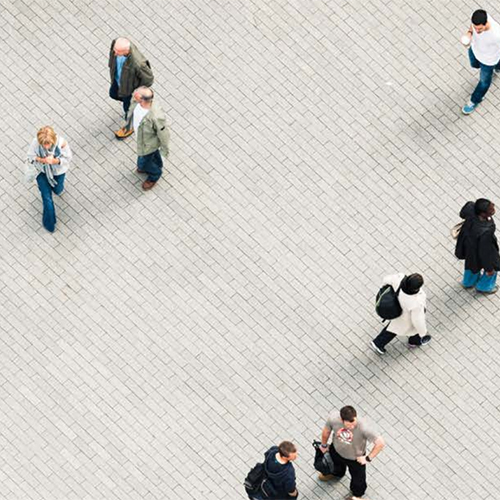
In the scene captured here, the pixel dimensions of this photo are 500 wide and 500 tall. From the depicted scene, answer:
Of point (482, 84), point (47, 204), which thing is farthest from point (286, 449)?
point (482, 84)

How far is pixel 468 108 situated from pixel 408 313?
325cm

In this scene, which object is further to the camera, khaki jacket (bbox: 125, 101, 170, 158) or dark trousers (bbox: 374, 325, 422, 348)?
dark trousers (bbox: 374, 325, 422, 348)

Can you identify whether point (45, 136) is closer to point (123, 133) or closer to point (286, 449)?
point (123, 133)

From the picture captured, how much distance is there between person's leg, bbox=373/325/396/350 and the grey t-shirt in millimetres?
1716

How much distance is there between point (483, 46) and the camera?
20.8m

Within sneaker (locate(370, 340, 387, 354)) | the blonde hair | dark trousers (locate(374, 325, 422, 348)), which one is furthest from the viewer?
sneaker (locate(370, 340, 387, 354))

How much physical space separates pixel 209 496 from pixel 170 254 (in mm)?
3043

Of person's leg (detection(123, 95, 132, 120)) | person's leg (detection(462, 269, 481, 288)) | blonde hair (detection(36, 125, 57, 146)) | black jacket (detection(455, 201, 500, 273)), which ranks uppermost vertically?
person's leg (detection(123, 95, 132, 120))

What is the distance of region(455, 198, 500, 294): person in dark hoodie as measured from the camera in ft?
64.6

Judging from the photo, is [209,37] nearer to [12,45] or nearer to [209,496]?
[12,45]

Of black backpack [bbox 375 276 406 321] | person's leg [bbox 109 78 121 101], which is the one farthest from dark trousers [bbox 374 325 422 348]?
person's leg [bbox 109 78 121 101]

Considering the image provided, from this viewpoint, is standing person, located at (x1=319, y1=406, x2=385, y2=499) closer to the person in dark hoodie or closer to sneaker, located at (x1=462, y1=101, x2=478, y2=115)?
the person in dark hoodie

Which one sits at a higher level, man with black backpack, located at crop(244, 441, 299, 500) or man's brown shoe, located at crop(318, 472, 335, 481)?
man with black backpack, located at crop(244, 441, 299, 500)

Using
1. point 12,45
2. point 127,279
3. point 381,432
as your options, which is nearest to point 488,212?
point 381,432
